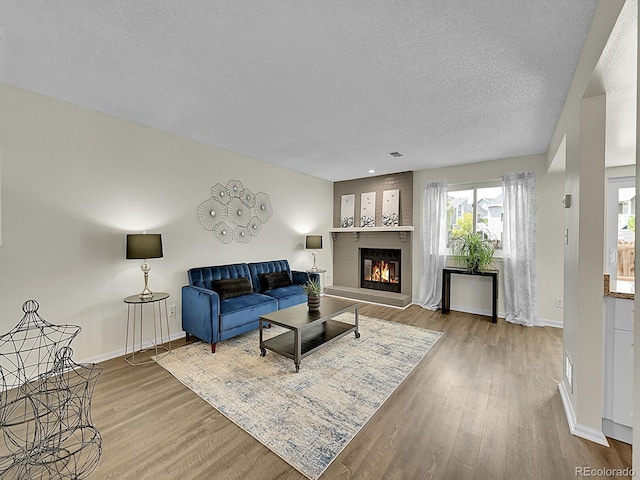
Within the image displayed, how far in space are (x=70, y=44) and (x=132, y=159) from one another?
1.41 metres

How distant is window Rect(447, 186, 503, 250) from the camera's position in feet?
15.1

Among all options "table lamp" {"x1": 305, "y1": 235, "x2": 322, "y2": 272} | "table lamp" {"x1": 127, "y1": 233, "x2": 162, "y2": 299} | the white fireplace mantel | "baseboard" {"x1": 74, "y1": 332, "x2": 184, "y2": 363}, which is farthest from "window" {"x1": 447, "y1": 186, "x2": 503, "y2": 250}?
"baseboard" {"x1": 74, "y1": 332, "x2": 184, "y2": 363}

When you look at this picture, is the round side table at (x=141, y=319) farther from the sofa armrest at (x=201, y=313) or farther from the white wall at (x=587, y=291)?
the white wall at (x=587, y=291)

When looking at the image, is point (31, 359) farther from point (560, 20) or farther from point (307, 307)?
point (560, 20)

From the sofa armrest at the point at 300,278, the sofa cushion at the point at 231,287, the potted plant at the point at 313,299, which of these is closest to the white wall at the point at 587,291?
the potted plant at the point at 313,299

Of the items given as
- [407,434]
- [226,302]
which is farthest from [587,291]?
[226,302]

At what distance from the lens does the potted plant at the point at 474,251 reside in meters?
4.42

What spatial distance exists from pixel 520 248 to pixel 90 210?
18.4 feet

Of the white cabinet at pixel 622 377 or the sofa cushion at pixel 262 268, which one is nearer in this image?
the white cabinet at pixel 622 377

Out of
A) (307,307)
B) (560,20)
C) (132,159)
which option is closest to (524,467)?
(307,307)

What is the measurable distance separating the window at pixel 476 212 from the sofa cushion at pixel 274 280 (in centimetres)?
300

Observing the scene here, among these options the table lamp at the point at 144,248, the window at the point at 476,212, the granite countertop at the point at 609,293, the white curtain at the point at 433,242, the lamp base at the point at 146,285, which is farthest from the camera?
the white curtain at the point at 433,242

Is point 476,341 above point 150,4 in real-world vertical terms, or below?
below

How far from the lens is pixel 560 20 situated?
1627mm
